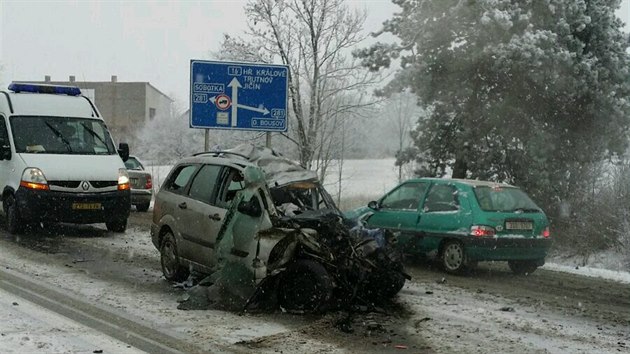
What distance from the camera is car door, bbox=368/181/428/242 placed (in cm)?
1118

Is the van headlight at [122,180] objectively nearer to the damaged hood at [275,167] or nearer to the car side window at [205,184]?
the car side window at [205,184]

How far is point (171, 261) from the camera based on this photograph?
9.20 metres

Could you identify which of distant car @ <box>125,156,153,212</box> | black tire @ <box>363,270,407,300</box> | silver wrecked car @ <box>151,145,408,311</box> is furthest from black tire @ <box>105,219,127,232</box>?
black tire @ <box>363,270,407,300</box>

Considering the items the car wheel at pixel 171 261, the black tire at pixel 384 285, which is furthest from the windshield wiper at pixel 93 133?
the black tire at pixel 384 285

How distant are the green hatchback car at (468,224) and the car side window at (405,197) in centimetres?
2

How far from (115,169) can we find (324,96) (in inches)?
407

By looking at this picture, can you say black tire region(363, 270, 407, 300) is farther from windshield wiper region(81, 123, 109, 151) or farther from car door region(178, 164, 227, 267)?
windshield wiper region(81, 123, 109, 151)

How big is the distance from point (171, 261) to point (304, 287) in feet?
8.33

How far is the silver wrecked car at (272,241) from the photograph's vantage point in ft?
24.3

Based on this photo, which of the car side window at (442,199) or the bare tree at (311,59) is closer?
the car side window at (442,199)

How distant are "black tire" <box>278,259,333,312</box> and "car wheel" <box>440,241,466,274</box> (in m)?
3.77

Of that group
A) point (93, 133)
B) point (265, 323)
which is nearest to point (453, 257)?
point (265, 323)

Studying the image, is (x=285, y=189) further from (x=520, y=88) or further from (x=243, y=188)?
(x=520, y=88)

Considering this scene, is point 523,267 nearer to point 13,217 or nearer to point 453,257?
point 453,257
